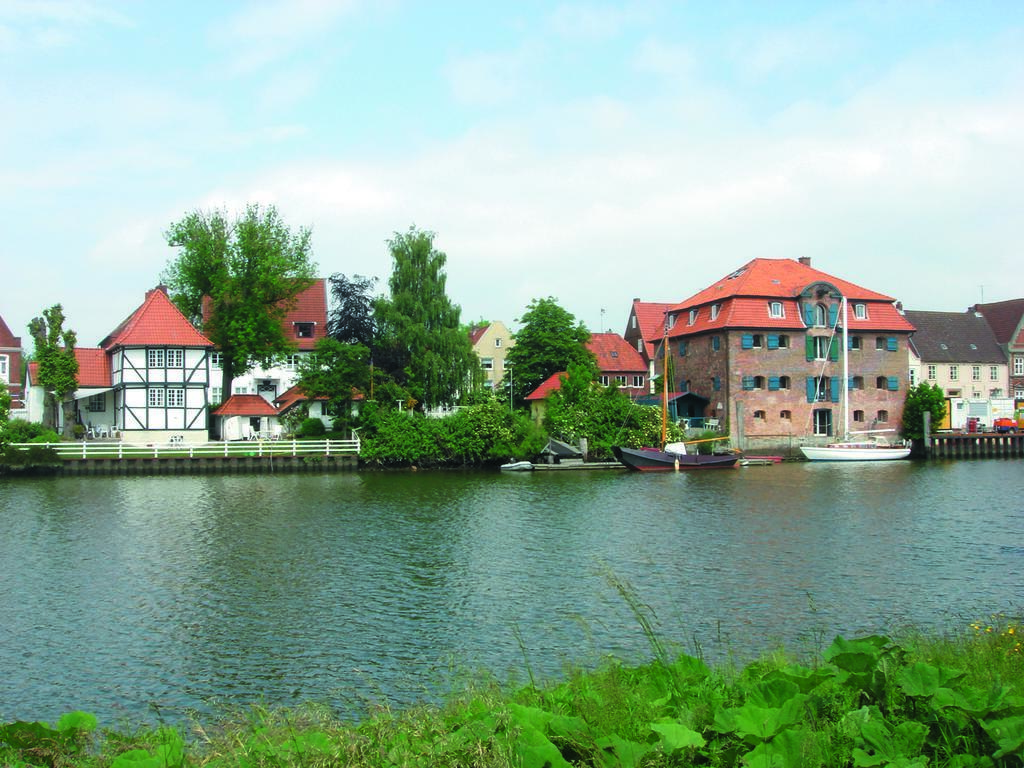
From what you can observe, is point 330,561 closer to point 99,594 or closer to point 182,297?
point 99,594

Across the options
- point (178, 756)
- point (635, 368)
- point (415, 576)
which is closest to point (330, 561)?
point (415, 576)

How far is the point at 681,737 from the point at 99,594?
17.7 m

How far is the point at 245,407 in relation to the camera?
6272 cm

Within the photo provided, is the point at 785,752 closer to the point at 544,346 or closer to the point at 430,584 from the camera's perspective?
the point at 430,584

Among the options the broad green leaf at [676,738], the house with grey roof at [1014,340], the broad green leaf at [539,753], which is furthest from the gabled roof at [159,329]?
the house with grey roof at [1014,340]

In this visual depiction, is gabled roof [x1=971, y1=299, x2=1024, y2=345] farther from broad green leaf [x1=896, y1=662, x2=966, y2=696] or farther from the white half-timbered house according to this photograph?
broad green leaf [x1=896, y1=662, x2=966, y2=696]

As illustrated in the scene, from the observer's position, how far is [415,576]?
22.5 metres

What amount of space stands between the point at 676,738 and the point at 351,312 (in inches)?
2771

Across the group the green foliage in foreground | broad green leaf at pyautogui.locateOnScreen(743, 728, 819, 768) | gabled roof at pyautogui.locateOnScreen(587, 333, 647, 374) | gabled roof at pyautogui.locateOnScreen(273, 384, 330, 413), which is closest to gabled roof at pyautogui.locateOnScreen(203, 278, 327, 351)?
gabled roof at pyautogui.locateOnScreen(273, 384, 330, 413)

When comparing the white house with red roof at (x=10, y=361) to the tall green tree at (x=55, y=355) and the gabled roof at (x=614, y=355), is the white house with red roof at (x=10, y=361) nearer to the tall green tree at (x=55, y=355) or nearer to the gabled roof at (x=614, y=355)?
the tall green tree at (x=55, y=355)

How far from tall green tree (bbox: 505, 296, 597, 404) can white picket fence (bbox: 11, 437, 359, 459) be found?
19405mm

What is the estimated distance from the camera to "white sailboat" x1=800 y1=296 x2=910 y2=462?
199 ft

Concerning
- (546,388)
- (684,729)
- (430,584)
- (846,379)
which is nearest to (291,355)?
(546,388)

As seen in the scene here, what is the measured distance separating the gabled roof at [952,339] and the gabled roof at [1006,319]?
1133mm
